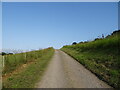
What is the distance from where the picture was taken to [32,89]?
862 cm

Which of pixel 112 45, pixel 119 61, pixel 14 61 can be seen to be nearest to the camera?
pixel 119 61

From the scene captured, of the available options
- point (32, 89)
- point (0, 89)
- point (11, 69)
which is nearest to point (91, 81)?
point (32, 89)

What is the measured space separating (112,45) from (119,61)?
6860 mm

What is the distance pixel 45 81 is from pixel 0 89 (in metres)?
2.57

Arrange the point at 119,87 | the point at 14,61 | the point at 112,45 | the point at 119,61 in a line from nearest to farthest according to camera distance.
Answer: the point at 119,87
the point at 119,61
the point at 14,61
the point at 112,45

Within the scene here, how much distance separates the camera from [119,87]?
9164 millimetres

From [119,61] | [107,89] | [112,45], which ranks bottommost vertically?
[107,89]

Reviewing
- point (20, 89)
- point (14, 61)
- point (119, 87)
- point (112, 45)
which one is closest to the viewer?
point (20, 89)

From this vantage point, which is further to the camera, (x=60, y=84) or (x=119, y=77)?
(x=119, y=77)

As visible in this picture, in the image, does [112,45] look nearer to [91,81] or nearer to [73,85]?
[91,81]

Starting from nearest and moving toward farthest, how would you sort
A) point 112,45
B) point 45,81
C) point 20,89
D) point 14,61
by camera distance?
point 20,89 → point 45,81 → point 14,61 → point 112,45

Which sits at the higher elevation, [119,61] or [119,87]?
[119,61]

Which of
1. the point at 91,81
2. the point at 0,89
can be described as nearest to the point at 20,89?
the point at 0,89

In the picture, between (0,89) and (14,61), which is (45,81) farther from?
(14,61)
